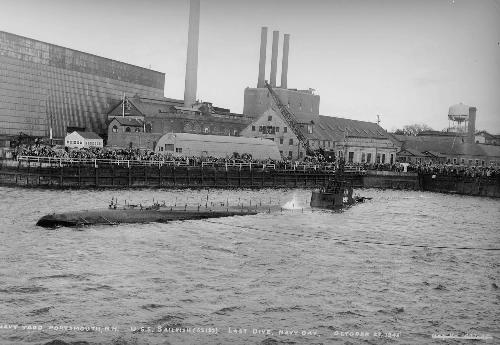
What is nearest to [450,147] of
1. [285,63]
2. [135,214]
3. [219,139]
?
[285,63]

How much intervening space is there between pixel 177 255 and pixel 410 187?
71.3m

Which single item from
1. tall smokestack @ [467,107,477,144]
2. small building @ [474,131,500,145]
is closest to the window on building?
tall smokestack @ [467,107,477,144]

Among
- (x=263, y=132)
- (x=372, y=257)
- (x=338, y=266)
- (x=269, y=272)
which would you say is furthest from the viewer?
(x=263, y=132)

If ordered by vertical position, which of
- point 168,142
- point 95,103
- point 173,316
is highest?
point 95,103

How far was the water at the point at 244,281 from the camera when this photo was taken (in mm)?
26188

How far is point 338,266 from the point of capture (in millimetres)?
38156

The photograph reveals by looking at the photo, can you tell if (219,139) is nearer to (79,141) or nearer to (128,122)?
(128,122)

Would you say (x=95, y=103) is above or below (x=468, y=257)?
above

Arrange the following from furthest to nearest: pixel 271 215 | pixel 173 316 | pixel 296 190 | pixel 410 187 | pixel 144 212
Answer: pixel 410 187
pixel 296 190
pixel 271 215
pixel 144 212
pixel 173 316

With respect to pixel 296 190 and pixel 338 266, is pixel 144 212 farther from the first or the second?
→ pixel 296 190

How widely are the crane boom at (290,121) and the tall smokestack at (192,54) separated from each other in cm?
1726

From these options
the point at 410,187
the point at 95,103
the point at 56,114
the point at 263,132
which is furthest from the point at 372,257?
the point at 95,103

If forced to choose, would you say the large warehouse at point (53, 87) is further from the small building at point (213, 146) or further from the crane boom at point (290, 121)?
the crane boom at point (290, 121)

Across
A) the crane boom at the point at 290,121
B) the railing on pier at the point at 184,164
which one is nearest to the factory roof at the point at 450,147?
the crane boom at the point at 290,121
